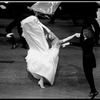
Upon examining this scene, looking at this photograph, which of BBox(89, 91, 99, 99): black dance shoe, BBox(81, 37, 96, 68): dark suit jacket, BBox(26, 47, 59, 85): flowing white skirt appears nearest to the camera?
BBox(81, 37, 96, 68): dark suit jacket

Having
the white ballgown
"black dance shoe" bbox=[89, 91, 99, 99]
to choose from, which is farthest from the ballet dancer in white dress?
"black dance shoe" bbox=[89, 91, 99, 99]

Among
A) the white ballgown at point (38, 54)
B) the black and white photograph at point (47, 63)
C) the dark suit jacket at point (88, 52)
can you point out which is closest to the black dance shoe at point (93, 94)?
the black and white photograph at point (47, 63)

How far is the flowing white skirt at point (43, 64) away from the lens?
906 centimetres

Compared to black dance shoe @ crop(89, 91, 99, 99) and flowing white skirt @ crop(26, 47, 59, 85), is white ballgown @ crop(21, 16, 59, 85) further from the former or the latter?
black dance shoe @ crop(89, 91, 99, 99)

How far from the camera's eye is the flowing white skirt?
9.06 meters

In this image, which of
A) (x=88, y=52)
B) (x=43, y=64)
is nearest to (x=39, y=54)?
(x=43, y=64)

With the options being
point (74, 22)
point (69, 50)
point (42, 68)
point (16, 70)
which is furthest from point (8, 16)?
point (42, 68)

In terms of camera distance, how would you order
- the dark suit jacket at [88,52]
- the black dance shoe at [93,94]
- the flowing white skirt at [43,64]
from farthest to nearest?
the flowing white skirt at [43,64], the black dance shoe at [93,94], the dark suit jacket at [88,52]

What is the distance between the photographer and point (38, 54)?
9336 mm

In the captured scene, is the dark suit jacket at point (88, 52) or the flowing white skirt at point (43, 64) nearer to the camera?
the dark suit jacket at point (88, 52)

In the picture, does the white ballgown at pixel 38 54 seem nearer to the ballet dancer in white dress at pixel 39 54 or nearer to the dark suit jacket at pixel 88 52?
the ballet dancer in white dress at pixel 39 54

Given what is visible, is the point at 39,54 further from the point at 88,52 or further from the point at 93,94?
the point at 93,94

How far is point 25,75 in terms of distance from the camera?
1002cm

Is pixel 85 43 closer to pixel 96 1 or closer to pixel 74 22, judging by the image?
pixel 96 1
